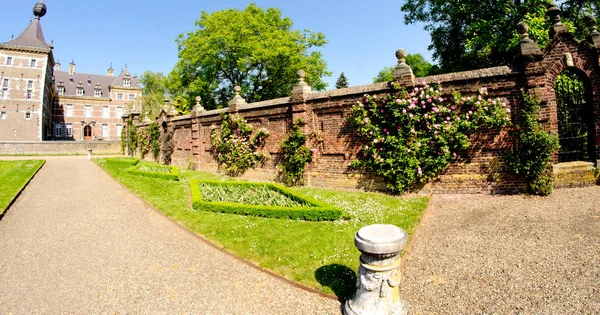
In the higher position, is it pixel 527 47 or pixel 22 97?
pixel 22 97

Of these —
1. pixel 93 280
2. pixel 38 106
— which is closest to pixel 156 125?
pixel 93 280

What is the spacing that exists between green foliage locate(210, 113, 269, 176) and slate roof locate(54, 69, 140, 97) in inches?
2360

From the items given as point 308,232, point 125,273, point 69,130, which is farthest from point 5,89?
point 308,232

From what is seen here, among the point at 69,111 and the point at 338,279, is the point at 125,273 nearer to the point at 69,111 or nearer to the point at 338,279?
the point at 338,279

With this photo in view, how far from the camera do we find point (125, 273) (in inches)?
198

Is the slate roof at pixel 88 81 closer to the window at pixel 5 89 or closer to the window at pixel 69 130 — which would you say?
the window at pixel 69 130

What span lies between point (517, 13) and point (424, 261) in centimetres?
1506

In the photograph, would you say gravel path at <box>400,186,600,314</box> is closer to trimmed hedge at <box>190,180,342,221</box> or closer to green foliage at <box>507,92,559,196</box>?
green foliage at <box>507,92,559,196</box>

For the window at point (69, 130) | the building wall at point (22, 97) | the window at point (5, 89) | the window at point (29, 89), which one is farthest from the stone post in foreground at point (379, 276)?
the window at point (69, 130)

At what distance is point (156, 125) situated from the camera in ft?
75.6

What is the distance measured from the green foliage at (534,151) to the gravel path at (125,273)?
21.9 feet

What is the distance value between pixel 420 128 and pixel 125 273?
8.05m

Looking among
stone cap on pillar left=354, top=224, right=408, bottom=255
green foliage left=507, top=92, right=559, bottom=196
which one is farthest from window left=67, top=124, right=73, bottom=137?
green foliage left=507, top=92, right=559, bottom=196

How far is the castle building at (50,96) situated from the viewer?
43844mm
